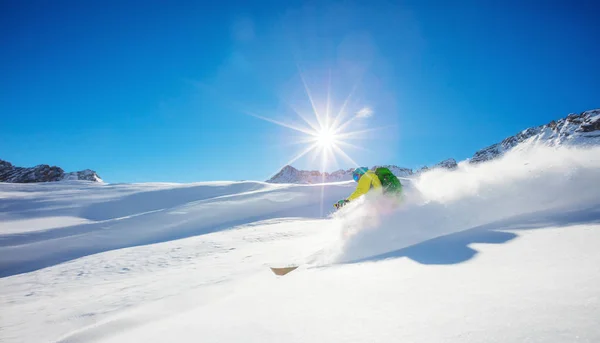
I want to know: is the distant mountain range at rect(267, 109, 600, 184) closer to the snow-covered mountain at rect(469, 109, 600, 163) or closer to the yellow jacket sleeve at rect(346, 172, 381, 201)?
the snow-covered mountain at rect(469, 109, 600, 163)

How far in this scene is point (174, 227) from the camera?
1579 cm

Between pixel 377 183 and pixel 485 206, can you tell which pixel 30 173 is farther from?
pixel 485 206

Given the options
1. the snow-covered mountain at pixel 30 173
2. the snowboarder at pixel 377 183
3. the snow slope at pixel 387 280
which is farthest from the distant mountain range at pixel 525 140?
the snow slope at pixel 387 280

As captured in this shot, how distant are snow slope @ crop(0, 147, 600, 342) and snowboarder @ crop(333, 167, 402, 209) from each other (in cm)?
44

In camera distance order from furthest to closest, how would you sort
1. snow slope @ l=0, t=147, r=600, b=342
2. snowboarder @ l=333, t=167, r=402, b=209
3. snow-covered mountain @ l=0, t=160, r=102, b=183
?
1. snow-covered mountain @ l=0, t=160, r=102, b=183
2. snowboarder @ l=333, t=167, r=402, b=209
3. snow slope @ l=0, t=147, r=600, b=342

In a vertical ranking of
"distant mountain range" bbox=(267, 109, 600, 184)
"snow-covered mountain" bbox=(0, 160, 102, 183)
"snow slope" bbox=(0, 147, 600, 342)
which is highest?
"distant mountain range" bbox=(267, 109, 600, 184)

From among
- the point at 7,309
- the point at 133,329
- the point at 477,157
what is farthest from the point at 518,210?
the point at 477,157

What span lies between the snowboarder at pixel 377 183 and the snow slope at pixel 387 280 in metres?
0.44

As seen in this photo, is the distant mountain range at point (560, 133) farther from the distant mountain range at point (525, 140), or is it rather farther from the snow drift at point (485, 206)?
the snow drift at point (485, 206)

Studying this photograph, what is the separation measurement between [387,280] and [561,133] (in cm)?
19493

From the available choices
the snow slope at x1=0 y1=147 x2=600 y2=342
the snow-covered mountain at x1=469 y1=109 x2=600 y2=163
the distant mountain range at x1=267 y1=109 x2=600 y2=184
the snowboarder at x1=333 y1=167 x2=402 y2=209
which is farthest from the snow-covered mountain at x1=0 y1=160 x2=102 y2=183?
the snow-covered mountain at x1=469 y1=109 x2=600 y2=163

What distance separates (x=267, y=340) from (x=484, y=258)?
7.92ft

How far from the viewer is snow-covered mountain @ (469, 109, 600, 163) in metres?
126

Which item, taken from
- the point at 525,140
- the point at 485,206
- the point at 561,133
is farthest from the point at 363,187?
the point at 525,140
